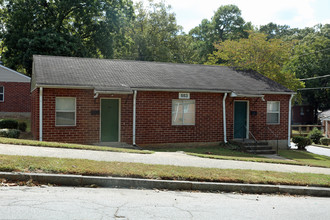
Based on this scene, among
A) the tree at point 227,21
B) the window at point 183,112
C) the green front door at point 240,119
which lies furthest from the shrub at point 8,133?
the tree at point 227,21

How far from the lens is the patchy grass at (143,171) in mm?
7715

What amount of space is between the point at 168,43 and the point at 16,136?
105 ft

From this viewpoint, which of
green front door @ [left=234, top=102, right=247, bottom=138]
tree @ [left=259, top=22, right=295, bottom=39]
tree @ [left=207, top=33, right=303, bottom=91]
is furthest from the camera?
tree @ [left=259, top=22, right=295, bottom=39]

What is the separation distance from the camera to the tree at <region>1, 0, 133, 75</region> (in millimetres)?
29688

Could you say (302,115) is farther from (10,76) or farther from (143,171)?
(143,171)

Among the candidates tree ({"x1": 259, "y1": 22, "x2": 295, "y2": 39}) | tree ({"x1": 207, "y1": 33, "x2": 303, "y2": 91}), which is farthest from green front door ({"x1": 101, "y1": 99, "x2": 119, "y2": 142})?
tree ({"x1": 259, "y1": 22, "x2": 295, "y2": 39})

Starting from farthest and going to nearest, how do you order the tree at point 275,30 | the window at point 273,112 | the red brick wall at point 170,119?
the tree at point 275,30 < the window at point 273,112 < the red brick wall at point 170,119

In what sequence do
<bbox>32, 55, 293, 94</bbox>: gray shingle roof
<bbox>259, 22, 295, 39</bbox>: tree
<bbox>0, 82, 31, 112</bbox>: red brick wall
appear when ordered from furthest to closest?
<bbox>259, 22, 295, 39</bbox>: tree → <bbox>0, 82, 31, 112</bbox>: red brick wall → <bbox>32, 55, 293, 94</bbox>: gray shingle roof

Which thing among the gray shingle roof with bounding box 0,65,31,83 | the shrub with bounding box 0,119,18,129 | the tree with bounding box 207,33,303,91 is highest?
the tree with bounding box 207,33,303,91

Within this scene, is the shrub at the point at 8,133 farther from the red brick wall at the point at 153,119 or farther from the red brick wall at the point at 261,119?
the red brick wall at the point at 261,119

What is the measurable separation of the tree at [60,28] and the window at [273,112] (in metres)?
18.3

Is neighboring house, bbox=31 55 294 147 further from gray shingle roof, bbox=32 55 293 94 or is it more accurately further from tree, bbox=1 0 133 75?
tree, bbox=1 0 133 75

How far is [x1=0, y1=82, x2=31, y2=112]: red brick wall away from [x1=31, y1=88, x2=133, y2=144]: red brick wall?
1360cm

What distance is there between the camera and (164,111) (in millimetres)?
17344
